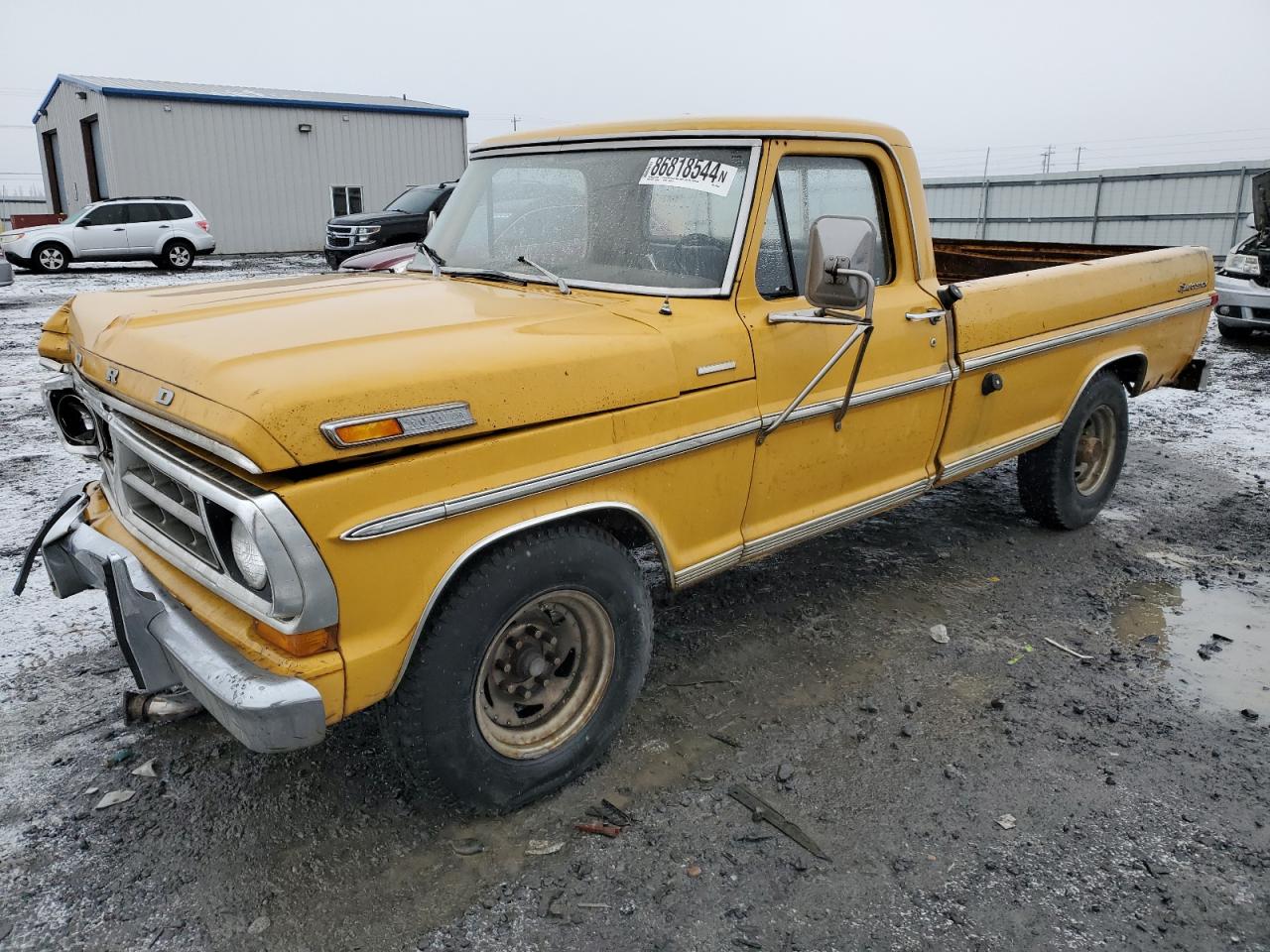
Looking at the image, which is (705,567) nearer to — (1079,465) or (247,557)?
(247,557)

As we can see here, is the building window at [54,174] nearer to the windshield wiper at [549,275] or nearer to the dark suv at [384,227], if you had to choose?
the dark suv at [384,227]

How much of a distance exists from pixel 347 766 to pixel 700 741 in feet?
3.93

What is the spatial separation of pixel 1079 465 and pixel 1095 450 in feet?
0.40

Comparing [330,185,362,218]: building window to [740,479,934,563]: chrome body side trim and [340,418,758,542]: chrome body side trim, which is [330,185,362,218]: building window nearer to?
[740,479,934,563]: chrome body side trim

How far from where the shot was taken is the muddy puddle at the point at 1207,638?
3648mm

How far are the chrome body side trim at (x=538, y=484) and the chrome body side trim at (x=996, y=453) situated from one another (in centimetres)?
143

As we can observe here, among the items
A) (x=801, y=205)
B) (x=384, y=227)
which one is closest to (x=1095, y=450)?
(x=801, y=205)

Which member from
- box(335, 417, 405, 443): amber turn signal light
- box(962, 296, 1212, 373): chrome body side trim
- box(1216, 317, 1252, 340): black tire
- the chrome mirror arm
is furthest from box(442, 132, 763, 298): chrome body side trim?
box(1216, 317, 1252, 340): black tire

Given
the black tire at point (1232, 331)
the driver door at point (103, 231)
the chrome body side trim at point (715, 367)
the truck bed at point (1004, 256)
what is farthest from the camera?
the driver door at point (103, 231)

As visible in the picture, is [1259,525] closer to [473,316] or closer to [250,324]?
[473,316]

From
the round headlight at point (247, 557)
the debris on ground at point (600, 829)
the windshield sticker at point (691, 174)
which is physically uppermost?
the windshield sticker at point (691, 174)

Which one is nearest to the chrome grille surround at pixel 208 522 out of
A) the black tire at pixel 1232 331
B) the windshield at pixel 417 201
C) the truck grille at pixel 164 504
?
the truck grille at pixel 164 504

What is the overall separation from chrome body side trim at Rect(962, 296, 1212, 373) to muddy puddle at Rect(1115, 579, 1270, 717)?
126 cm

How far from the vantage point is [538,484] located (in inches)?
103
